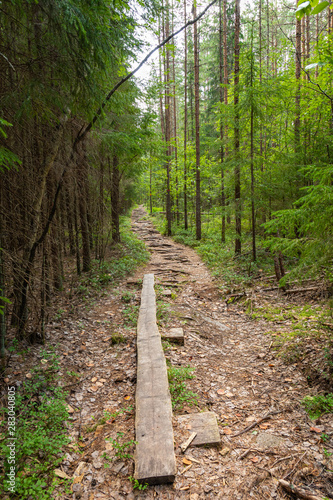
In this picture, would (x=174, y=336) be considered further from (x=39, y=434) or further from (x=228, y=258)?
(x=228, y=258)

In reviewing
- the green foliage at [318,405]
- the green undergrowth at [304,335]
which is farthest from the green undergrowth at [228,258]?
the green foliage at [318,405]

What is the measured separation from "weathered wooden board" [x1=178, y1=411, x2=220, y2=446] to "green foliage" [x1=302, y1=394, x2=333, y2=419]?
128 cm

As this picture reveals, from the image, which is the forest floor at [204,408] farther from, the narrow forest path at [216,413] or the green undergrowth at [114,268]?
the green undergrowth at [114,268]

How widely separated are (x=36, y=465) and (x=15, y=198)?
340 cm

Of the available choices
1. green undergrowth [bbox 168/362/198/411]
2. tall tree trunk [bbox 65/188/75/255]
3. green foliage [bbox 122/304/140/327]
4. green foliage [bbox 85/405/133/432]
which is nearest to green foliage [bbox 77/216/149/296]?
green foliage [bbox 122/304/140/327]

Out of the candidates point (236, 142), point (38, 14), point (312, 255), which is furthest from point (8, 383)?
point (236, 142)

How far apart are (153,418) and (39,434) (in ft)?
4.28

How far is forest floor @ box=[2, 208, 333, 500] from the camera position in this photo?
266cm

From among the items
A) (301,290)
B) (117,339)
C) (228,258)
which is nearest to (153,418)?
(117,339)

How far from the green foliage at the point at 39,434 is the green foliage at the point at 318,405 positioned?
3.09 metres

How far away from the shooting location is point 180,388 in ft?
13.3

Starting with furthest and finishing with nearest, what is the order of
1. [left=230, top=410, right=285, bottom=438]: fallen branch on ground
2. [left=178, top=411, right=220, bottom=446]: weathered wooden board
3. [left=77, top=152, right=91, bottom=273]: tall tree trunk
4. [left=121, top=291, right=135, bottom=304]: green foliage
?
[left=121, top=291, right=135, bottom=304]: green foliage → [left=77, top=152, right=91, bottom=273]: tall tree trunk → [left=230, top=410, right=285, bottom=438]: fallen branch on ground → [left=178, top=411, right=220, bottom=446]: weathered wooden board

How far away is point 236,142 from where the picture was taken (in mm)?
10797

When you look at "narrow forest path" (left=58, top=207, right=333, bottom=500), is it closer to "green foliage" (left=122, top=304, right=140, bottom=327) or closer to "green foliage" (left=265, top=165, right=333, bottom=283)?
"green foliage" (left=122, top=304, right=140, bottom=327)
